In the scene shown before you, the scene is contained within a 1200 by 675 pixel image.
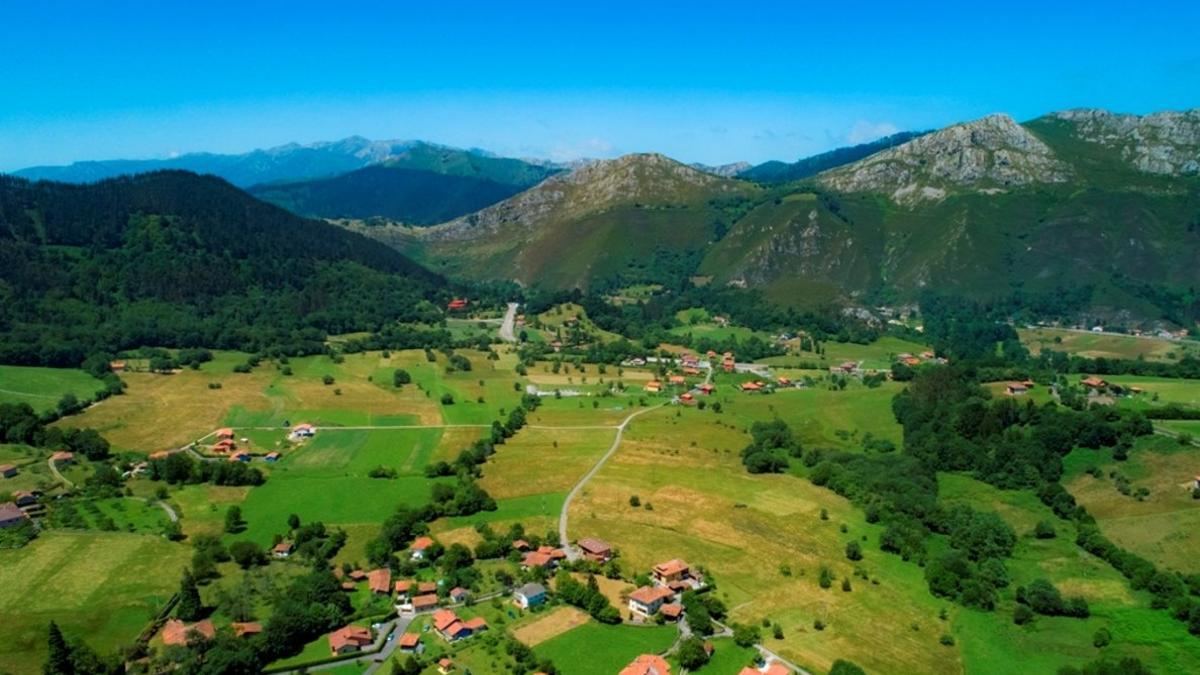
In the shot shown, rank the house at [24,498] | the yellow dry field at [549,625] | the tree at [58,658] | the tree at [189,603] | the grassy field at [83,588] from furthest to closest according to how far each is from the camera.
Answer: the house at [24,498] → the tree at [189,603] → the yellow dry field at [549,625] → the grassy field at [83,588] → the tree at [58,658]

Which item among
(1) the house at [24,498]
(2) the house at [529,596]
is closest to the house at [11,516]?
(1) the house at [24,498]

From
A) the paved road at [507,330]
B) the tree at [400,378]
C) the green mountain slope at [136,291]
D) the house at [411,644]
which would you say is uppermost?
the green mountain slope at [136,291]

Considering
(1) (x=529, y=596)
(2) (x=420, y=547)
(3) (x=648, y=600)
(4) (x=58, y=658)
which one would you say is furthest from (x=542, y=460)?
(4) (x=58, y=658)

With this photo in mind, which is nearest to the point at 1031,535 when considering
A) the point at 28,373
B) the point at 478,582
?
the point at 478,582

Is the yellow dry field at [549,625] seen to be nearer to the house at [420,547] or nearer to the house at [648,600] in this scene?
the house at [648,600]

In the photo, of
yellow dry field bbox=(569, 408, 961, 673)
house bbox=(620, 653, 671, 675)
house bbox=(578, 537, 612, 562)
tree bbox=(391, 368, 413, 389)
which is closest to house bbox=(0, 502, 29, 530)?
yellow dry field bbox=(569, 408, 961, 673)
